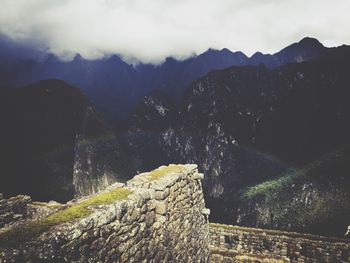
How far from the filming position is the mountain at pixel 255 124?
411ft

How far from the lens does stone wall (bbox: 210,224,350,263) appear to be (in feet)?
68.8

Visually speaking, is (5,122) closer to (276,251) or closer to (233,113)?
(276,251)

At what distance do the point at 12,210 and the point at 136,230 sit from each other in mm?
9564

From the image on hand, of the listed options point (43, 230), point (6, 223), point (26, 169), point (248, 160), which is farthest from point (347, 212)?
point (43, 230)

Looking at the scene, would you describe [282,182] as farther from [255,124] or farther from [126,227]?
[126,227]

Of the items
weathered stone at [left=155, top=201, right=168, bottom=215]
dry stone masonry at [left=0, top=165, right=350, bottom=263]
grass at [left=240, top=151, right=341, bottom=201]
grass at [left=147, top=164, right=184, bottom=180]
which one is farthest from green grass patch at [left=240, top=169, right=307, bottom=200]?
weathered stone at [left=155, top=201, right=168, bottom=215]

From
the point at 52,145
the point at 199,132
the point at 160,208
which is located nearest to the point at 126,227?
the point at 160,208

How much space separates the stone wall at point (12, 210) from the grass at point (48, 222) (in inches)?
338

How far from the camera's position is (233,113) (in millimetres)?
150250

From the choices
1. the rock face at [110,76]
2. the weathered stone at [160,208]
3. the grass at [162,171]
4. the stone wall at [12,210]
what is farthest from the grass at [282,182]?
the weathered stone at [160,208]

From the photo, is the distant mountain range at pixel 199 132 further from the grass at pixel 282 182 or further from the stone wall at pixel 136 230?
the stone wall at pixel 136 230

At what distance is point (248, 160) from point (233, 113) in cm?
2482

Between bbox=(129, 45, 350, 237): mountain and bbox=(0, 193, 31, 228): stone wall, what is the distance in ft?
341

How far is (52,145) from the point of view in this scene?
68.1 metres
